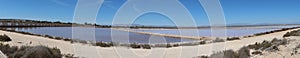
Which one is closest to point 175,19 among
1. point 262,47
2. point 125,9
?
point 125,9

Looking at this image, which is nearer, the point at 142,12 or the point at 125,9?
the point at 125,9

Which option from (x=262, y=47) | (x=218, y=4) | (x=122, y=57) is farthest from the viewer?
(x=262, y=47)

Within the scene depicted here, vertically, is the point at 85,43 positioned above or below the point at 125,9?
below

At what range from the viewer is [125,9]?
Result: 12094 mm

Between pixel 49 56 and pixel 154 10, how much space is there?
12.3 ft

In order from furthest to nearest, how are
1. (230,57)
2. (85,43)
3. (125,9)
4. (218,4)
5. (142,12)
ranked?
(85,43) → (230,57) → (142,12) → (125,9) → (218,4)

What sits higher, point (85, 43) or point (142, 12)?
point (142, 12)

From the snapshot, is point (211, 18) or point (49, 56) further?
point (49, 56)

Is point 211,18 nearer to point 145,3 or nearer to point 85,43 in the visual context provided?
point 145,3

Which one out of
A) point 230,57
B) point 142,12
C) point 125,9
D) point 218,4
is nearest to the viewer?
point 218,4

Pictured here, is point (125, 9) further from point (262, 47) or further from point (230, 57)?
point (262, 47)

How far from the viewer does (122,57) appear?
15219 mm

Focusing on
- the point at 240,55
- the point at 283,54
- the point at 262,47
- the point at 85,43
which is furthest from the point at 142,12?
the point at 85,43

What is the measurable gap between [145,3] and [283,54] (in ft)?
18.6
